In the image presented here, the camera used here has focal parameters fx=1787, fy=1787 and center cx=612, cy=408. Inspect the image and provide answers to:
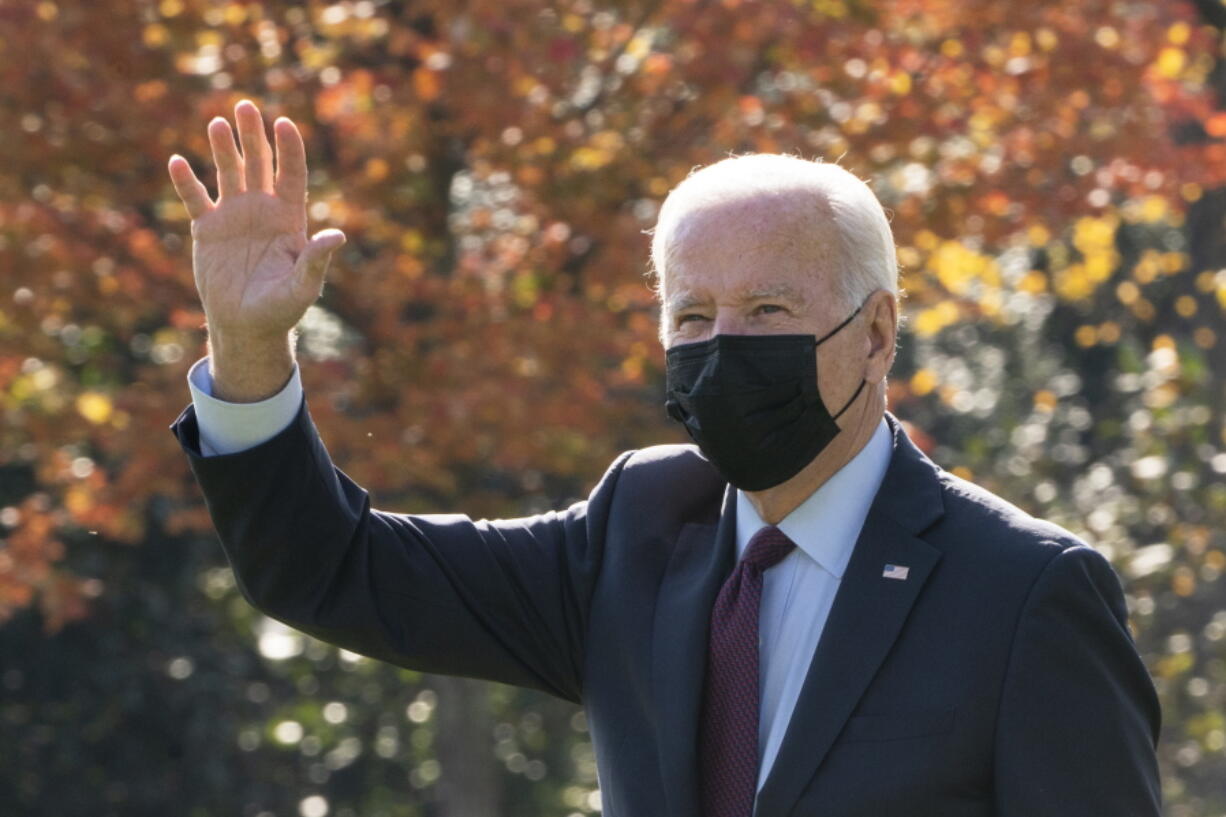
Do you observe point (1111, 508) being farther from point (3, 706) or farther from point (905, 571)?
point (905, 571)

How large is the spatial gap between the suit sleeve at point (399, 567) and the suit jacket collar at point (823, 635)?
0.19 meters

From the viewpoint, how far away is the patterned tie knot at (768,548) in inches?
92.5

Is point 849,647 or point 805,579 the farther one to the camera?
point 805,579

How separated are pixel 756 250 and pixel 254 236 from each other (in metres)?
0.65

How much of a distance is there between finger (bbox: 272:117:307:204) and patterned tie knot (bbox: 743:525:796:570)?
0.75 meters

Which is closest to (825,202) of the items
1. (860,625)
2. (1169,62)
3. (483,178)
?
(860,625)

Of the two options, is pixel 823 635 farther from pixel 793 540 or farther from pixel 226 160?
pixel 226 160

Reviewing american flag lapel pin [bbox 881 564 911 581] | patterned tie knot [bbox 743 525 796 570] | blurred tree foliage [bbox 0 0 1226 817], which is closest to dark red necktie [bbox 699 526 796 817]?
patterned tie knot [bbox 743 525 796 570]

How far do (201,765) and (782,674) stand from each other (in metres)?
6.44

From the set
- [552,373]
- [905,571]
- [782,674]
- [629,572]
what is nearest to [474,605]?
[629,572]

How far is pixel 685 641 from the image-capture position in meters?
2.32

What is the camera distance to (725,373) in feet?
7.75

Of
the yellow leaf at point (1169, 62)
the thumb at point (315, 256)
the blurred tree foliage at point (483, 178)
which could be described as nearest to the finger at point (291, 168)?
the thumb at point (315, 256)

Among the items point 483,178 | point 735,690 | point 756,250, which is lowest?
point 483,178
